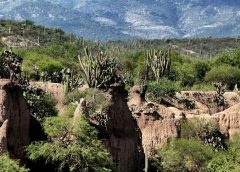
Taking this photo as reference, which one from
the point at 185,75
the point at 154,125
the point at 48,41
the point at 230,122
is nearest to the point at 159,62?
the point at 185,75

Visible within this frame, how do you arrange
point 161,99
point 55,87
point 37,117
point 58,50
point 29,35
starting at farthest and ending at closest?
→ point 29,35 → point 58,50 → point 161,99 → point 55,87 → point 37,117

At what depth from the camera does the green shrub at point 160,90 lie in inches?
2047

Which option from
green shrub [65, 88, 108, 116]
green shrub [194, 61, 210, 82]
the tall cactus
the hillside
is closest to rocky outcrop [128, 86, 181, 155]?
green shrub [65, 88, 108, 116]

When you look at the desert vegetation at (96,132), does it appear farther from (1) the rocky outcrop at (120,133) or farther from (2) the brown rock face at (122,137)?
(2) the brown rock face at (122,137)

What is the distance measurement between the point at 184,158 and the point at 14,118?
1014 centimetres

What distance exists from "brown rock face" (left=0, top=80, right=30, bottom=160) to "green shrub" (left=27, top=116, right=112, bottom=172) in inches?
22.5

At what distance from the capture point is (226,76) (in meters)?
73.8

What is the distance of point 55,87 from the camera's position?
46.3 meters

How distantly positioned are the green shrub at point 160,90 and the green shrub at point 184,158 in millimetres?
18041

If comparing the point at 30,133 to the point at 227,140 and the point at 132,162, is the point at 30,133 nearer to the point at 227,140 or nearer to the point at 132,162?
the point at 132,162

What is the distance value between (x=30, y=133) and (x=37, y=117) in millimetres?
2709

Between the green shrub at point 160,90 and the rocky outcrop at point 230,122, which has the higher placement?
the green shrub at point 160,90

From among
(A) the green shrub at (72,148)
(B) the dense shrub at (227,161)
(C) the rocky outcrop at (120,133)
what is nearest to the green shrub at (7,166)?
(A) the green shrub at (72,148)

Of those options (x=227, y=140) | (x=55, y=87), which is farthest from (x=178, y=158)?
(x=55, y=87)
